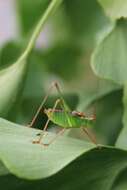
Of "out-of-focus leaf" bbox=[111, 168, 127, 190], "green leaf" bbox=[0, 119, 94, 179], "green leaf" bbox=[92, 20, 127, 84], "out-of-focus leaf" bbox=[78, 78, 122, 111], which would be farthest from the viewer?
"out-of-focus leaf" bbox=[78, 78, 122, 111]

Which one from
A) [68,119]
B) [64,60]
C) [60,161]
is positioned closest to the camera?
[60,161]

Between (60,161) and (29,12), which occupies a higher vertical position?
(29,12)

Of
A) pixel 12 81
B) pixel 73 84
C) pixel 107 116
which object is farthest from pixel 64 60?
pixel 12 81

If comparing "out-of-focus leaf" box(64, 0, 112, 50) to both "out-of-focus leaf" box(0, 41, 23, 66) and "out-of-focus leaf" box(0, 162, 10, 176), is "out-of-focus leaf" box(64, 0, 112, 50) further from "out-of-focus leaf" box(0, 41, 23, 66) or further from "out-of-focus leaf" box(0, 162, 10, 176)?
"out-of-focus leaf" box(0, 162, 10, 176)

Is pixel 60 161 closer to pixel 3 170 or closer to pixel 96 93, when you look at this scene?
pixel 3 170

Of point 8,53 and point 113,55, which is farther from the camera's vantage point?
point 8,53

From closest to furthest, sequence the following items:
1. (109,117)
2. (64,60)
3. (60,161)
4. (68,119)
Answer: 1. (60,161)
2. (68,119)
3. (109,117)
4. (64,60)

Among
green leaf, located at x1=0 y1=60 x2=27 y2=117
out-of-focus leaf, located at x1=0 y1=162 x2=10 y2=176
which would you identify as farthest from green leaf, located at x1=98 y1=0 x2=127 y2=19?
out-of-focus leaf, located at x1=0 y1=162 x2=10 y2=176
